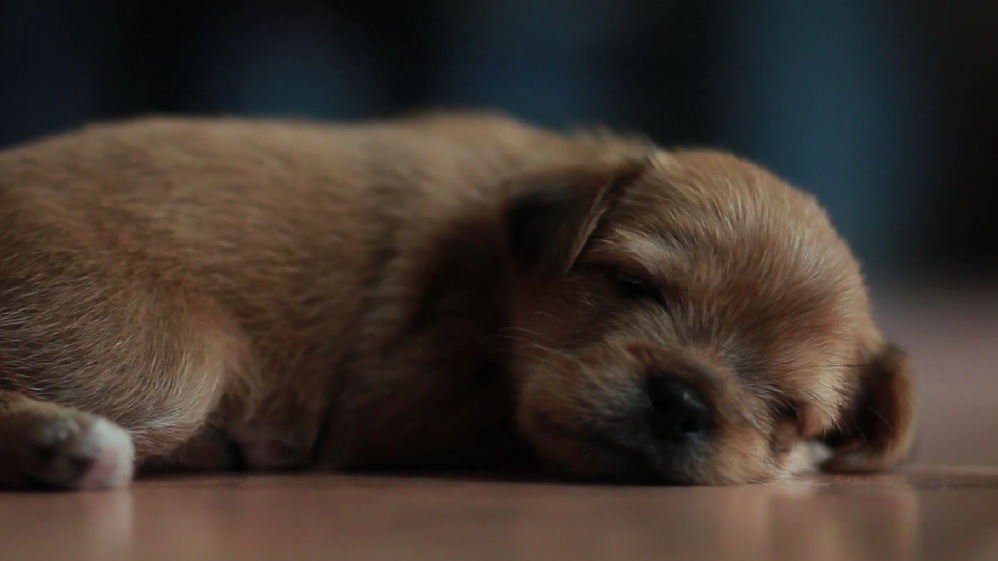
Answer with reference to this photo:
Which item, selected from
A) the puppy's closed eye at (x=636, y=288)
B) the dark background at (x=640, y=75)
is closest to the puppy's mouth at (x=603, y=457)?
the puppy's closed eye at (x=636, y=288)

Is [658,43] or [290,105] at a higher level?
[658,43]

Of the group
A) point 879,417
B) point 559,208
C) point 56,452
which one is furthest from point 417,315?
point 879,417

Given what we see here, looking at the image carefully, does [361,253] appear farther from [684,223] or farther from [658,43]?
[658,43]

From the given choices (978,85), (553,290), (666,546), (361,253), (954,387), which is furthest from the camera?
(978,85)

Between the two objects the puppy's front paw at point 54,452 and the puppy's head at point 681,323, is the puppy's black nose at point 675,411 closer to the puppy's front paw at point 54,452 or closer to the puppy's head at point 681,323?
the puppy's head at point 681,323

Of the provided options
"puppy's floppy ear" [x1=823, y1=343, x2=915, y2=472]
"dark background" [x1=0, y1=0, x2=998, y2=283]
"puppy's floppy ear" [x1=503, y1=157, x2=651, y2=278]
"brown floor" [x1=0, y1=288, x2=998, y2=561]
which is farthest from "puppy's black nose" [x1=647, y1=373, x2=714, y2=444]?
"dark background" [x1=0, y1=0, x2=998, y2=283]

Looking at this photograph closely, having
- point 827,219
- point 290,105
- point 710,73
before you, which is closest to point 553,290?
point 827,219
